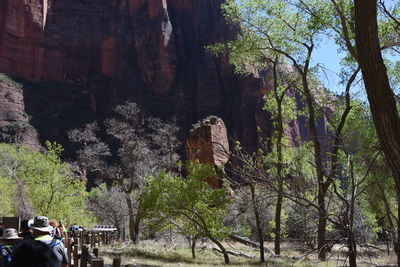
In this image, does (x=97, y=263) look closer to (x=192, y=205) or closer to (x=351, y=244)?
(x=351, y=244)

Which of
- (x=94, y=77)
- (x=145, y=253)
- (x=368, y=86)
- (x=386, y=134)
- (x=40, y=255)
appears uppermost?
(x=94, y=77)

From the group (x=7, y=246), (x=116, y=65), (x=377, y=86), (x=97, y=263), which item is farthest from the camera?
(x=116, y=65)

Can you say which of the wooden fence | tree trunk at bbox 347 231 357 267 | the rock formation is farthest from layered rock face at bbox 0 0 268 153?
tree trunk at bbox 347 231 357 267

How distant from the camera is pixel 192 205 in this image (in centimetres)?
1947

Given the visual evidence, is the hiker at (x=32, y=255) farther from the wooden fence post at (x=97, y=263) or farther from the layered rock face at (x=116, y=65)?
the layered rock face at (x=116, y=65)

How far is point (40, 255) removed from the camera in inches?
172

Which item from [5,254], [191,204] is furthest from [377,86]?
Result: [191,204]

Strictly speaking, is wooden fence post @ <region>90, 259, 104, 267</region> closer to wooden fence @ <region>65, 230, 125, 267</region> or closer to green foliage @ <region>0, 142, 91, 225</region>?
wooden fence @ <region>65, 230, 125, 267</region>

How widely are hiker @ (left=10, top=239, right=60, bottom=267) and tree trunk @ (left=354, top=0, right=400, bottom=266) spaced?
3.69 m

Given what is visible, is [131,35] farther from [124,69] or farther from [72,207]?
[72,207]

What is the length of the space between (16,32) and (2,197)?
67000 millimetres

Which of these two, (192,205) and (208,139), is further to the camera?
(208,139)

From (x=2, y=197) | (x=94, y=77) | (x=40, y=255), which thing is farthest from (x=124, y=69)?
(x=40, y=255)

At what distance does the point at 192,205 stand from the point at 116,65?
252ft
